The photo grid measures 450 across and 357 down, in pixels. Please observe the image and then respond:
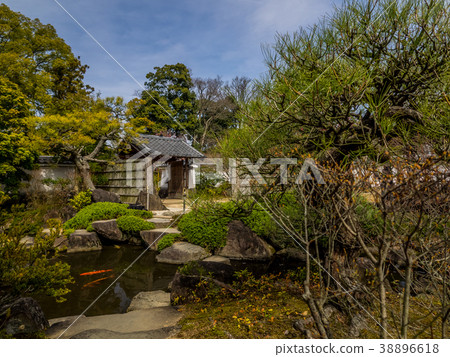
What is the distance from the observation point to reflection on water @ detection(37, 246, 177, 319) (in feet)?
14.3

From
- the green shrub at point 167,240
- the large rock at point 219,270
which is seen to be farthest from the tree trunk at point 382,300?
the green shrub at point 167,240

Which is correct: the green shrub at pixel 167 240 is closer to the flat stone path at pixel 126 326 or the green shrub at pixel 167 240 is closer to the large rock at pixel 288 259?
the large rock at pixel 288 259

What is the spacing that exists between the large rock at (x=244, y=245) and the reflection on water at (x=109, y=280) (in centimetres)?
144

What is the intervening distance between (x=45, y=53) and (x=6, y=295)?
11.0 m

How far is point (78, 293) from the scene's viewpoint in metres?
4.86

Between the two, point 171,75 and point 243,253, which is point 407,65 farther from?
point 171,75

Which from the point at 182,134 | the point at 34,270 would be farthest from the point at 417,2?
the point at 182,134

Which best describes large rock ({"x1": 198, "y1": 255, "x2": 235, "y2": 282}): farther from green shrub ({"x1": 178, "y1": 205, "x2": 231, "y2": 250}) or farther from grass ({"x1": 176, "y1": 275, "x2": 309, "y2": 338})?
green shrub ({"x1": 178, "y1": 205, "x2": 231, "y2": 250})

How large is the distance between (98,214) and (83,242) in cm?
116

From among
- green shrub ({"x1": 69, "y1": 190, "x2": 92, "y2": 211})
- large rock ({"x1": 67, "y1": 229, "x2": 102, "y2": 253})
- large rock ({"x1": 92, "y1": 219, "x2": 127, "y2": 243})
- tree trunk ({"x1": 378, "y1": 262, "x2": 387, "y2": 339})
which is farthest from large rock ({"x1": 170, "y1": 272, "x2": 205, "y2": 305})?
green shrub ({"x1": 69, "y1": 190, "x2": 92, "y2": 211})

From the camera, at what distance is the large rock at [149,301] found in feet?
13.4

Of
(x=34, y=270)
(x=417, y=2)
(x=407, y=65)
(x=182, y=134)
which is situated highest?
(x=182, y=134)

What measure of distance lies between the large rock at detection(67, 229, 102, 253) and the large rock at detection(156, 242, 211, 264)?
2.30 metres

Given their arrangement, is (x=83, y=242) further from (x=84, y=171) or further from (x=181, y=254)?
(x=84, y=171)
